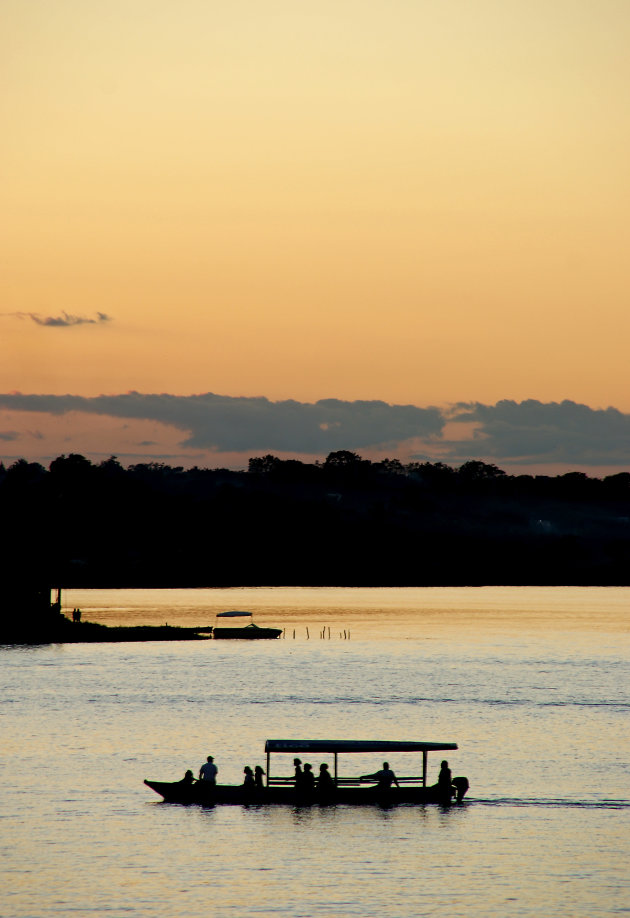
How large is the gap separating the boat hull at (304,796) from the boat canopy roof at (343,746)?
7.04ft

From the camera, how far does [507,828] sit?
66438mm

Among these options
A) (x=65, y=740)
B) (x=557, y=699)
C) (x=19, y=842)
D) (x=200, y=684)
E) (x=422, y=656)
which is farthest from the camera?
(x=422, y=656)

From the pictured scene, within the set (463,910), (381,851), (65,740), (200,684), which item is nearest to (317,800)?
(381,851)

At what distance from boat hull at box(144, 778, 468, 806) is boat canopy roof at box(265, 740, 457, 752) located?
2146 mm

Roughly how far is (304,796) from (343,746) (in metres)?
3.75

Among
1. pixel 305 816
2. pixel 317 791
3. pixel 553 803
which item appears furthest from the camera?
pixel 553 803

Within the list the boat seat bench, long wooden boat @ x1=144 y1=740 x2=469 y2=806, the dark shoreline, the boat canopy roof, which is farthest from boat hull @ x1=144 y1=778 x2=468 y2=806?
the dark shoreline

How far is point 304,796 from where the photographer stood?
221 ft

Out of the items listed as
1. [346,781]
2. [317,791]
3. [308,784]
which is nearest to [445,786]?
[346,781]

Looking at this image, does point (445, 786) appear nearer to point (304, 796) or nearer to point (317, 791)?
point (317, 791)

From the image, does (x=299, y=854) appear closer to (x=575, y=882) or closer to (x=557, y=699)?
(x=575, y=882)

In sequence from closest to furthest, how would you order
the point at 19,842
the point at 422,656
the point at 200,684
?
1. the point at 19,842
2. the point at 200,684
3. the point at 422,656

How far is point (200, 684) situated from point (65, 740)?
165 ft

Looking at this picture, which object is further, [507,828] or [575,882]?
[507,828]
